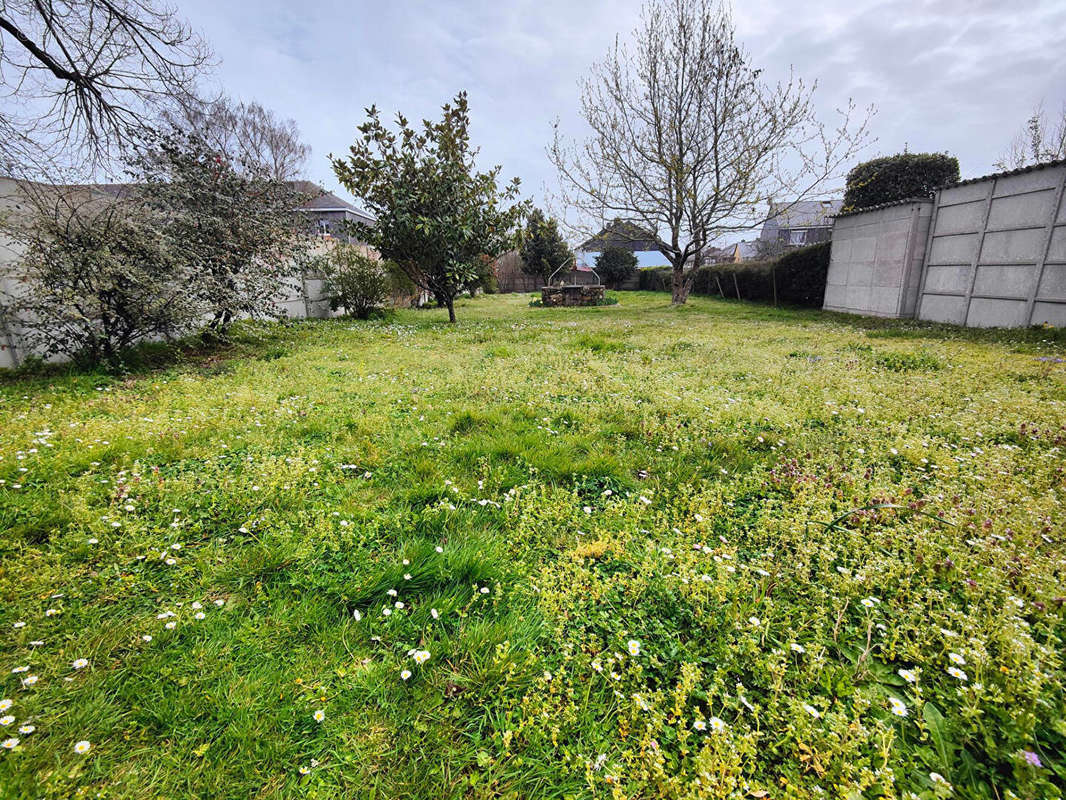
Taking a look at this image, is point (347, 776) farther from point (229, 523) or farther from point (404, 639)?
point (229, 523)

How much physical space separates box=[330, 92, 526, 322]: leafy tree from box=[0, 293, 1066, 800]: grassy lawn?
947 centimetres

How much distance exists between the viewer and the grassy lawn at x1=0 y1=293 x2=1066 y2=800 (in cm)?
137

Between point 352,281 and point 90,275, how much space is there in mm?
8009

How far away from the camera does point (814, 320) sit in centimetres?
1277

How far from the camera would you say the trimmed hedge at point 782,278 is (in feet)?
50.6

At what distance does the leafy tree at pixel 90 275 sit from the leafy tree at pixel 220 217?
662mm

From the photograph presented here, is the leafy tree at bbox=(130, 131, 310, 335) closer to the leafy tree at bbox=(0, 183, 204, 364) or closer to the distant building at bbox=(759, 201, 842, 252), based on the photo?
the leafy tree at bbox=(0, 183, 204, 364)

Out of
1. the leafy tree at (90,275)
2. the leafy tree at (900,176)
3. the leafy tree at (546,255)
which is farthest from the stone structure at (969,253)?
the leafy tree at (546,255)

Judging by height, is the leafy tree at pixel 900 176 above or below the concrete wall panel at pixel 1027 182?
above

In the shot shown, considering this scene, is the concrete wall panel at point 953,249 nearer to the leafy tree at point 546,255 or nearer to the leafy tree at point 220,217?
the leafy tree at point 220,217

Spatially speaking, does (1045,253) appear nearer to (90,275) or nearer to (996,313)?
(996,313)

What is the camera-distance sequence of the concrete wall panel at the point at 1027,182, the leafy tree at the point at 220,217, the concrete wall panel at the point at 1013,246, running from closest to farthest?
the leafy tree at the point at 220,217, the concrete wall panel at the point at 1027,182, the concrete wall panel at the point at 1013,246

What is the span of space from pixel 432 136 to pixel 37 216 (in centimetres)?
916

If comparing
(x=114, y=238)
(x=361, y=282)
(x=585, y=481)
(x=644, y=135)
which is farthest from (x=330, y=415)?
(x=644, y=135)
